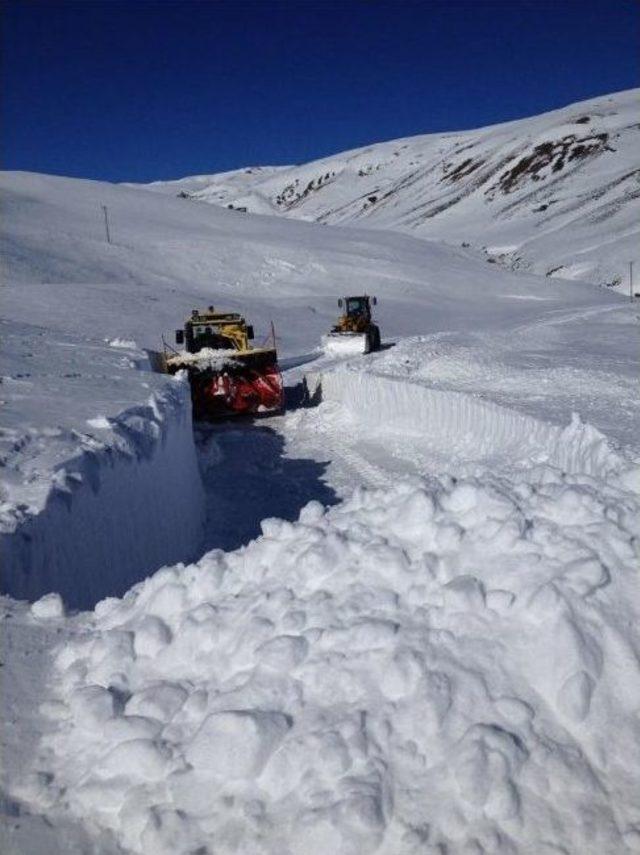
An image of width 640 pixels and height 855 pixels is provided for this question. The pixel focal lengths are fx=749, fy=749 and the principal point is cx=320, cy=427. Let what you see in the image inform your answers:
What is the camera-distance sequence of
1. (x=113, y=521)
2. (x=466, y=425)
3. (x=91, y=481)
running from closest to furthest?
(x=91, y=481)
(x=113, y=521)
(x=466, y=425)

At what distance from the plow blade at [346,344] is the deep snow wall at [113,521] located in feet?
43.4

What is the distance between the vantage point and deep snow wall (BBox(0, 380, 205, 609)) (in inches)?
187

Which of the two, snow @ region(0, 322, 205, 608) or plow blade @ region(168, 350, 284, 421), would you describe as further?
plow blade @ region(168, 350, 284, 421)

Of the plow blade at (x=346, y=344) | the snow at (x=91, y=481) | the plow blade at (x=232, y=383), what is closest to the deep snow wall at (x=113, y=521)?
the snow at (x=91, y=481)

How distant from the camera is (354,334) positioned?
22344 mm

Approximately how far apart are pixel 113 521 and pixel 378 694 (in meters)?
3.56

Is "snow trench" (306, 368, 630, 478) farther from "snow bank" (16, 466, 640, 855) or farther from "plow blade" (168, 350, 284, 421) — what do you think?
"snow bank" (16, 466, 640, 855)

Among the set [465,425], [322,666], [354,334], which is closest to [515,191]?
[354,334]

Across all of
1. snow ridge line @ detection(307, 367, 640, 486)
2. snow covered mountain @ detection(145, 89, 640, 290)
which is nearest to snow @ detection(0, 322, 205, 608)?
snow ridge line @ detection(307, 367, 640, 486)

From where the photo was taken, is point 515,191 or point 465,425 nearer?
point 465,425

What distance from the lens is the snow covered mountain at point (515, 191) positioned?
60.5 meters

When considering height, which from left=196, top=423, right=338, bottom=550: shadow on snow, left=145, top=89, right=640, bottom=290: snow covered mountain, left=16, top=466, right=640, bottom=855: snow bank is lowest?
left=196, top=423, right=338, bottom=550: shadow on snow

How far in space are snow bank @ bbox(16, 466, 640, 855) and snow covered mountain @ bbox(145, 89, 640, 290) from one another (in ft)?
153

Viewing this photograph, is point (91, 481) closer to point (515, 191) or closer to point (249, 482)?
point (249, 482)
